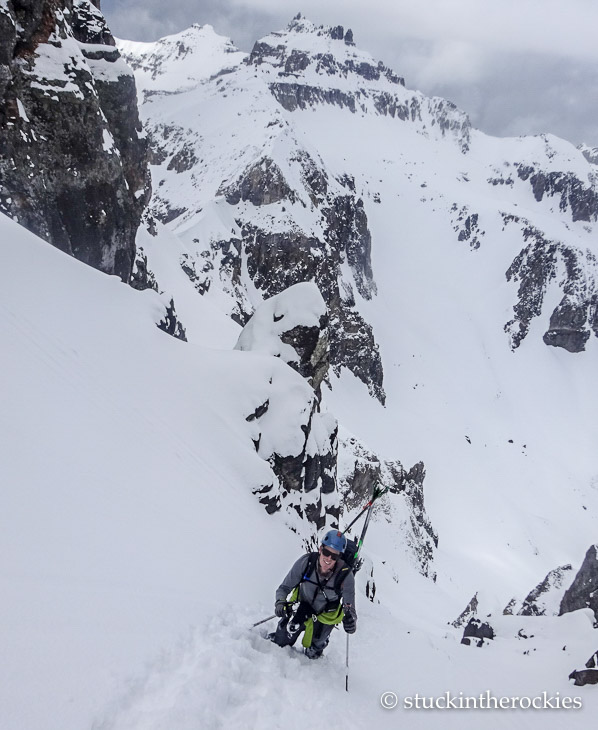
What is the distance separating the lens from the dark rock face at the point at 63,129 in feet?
55.6

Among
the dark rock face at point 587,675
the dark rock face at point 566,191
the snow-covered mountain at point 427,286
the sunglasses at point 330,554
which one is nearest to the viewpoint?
the sunglasses at point 330,554

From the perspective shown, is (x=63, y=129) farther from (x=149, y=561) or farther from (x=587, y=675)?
(x=587, y=675)

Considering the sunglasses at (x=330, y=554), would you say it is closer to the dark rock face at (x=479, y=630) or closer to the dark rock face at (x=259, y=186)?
the dark rock face at (x=479, y=630)

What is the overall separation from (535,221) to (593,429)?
227 feet

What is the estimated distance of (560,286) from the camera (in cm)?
10500

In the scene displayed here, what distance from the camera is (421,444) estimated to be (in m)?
55.0

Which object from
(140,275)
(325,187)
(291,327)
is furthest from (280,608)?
(325,187)

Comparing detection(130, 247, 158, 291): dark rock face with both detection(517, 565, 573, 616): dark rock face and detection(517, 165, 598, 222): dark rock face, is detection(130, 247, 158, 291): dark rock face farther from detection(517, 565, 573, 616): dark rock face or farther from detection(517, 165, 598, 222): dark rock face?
detection(517, 165, 598, 222): dark rock face

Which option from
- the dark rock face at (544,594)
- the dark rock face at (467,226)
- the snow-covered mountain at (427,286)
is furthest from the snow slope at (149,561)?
the dark rock face at (467,226)

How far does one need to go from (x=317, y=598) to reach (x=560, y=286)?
118591 millimetres

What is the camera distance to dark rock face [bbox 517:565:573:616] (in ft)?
70.8

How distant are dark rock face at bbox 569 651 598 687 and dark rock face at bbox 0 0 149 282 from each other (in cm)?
2297

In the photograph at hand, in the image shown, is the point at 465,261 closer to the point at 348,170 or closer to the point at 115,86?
the point at 348,170

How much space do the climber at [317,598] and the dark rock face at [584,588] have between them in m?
15.4
